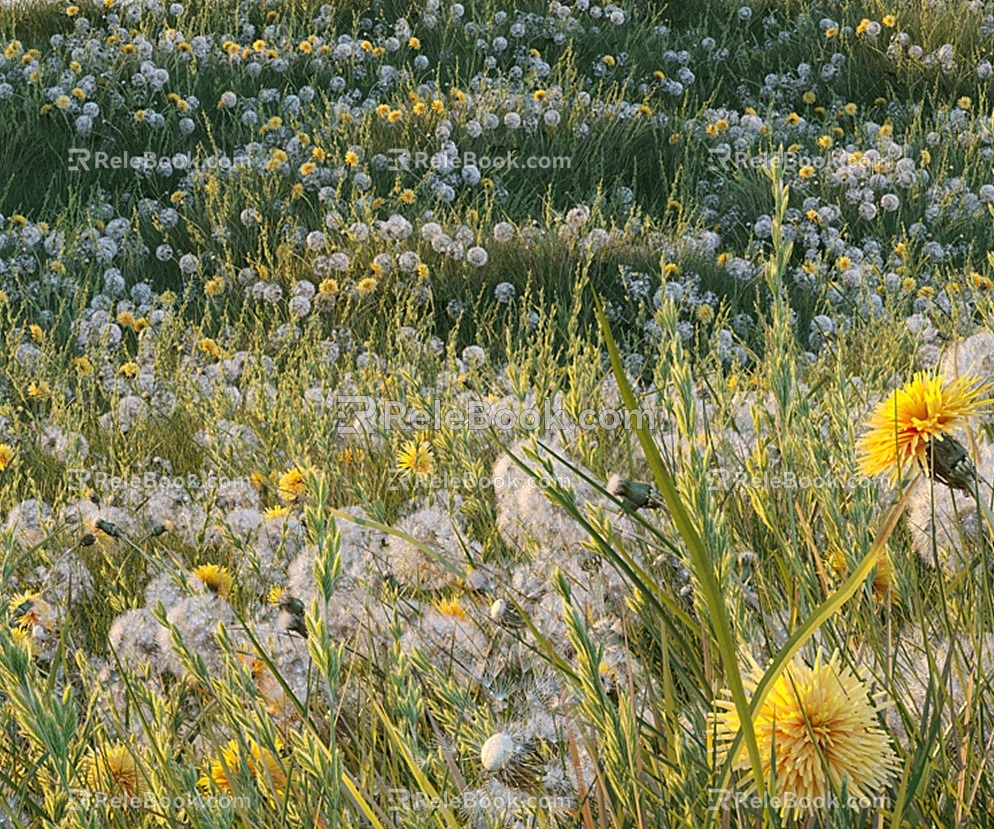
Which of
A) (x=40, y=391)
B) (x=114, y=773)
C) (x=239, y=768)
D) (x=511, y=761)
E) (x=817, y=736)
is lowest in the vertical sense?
(x=40, y=391)

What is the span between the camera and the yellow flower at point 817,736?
95 cm

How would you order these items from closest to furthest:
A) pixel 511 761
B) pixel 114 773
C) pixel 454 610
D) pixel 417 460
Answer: pixel 511 761 → pixel 114 773 → pixel 454 610 → pixel 417 460

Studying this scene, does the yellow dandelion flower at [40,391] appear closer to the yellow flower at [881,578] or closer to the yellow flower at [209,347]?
the yellow flower at [209,347]

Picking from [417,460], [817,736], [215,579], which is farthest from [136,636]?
[817,736]

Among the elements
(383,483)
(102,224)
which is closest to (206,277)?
(102,224)

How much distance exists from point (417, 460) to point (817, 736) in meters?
1.60

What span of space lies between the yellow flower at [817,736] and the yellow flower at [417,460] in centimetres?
149

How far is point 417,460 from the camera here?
2486mm

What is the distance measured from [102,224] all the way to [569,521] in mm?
3772

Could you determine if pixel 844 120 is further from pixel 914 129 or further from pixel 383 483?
pixel 383 483

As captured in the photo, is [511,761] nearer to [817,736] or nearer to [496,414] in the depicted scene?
[817,736]

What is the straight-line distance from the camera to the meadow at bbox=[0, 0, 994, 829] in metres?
1.07

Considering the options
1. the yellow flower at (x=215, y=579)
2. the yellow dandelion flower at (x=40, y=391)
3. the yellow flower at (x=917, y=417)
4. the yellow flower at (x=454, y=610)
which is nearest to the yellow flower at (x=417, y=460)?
the yellow flower at (x=215, y=579)

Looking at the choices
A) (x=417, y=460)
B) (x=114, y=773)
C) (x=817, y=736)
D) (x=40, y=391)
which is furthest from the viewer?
(x=40, y=391)
